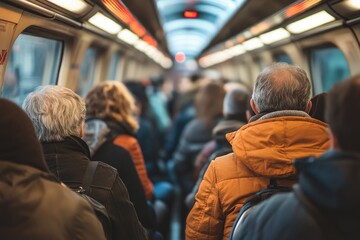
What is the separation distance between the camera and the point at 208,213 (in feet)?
8.04

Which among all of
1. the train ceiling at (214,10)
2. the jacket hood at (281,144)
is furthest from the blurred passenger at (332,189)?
the train ceiling at (214,10)

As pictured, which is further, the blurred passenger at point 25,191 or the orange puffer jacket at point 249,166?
the orange puffer jacket at point 249,166

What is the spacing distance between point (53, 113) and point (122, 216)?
694mm

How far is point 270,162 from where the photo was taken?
2.12 metres

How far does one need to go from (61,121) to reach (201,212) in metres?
0.91

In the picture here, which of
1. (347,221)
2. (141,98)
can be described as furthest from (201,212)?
(141,98)

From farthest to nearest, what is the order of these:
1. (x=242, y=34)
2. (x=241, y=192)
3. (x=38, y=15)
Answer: (x=242, y=34) → (x=38, y=15) → (x=241, y=192)

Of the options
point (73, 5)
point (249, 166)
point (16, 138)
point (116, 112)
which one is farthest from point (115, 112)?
point (16, 138)

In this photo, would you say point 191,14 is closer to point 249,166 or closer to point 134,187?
point 134,187

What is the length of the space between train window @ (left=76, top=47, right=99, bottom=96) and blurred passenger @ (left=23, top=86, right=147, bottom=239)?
146 inches

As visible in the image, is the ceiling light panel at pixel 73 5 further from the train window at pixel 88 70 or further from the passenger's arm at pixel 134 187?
the train window at pixel 88 70

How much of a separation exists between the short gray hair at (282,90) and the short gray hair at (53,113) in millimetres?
1018

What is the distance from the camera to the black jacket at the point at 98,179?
2.40 metres

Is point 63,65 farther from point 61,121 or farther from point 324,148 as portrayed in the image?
point 324,148
